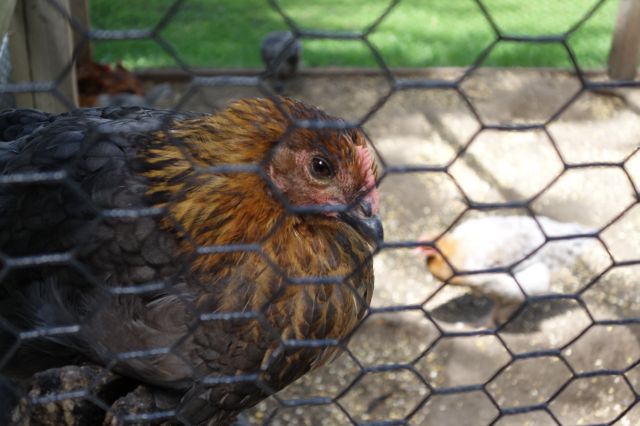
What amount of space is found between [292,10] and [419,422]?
3.98 meters

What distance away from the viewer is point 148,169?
1814 mm

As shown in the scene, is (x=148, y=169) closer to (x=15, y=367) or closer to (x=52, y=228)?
(x=52, y=228)

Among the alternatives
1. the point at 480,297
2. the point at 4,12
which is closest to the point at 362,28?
the point at 480,297

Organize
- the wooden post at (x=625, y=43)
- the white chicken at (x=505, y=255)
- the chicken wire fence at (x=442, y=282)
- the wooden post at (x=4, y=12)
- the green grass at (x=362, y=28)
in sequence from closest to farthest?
the chicken wire fence at (x=442, y=282), the wooden post at (x=4, y=12), the white chicken at (x=505, y=255), the wooden post at (x=625, y=43), the green grass at (x=362, y=28)

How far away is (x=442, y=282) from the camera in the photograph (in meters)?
3.29

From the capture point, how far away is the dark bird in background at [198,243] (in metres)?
1.72

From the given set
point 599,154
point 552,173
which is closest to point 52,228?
point 552,173

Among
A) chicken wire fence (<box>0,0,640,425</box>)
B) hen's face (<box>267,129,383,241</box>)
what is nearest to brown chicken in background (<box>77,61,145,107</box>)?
chicken wire fence (<box>0,0,640,425</box>)

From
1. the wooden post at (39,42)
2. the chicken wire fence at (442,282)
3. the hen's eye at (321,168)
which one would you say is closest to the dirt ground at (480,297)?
the chicken wire fence at (442,282)

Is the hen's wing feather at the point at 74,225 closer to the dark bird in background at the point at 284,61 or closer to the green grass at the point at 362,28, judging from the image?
the dark bird in background at the point at 284,61

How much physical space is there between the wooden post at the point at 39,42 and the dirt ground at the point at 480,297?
153 centimetres

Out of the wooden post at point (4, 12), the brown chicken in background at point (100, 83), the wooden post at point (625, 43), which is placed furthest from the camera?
the wooden post at point (625, 43)

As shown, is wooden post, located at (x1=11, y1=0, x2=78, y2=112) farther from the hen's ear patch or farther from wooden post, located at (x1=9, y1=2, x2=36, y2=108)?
the hen's ear patch

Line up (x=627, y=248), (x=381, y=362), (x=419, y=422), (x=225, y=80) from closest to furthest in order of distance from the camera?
(x=225, y=80)
(x=419, y=422)
(x=381, y=362)
(x=627, y=248)
